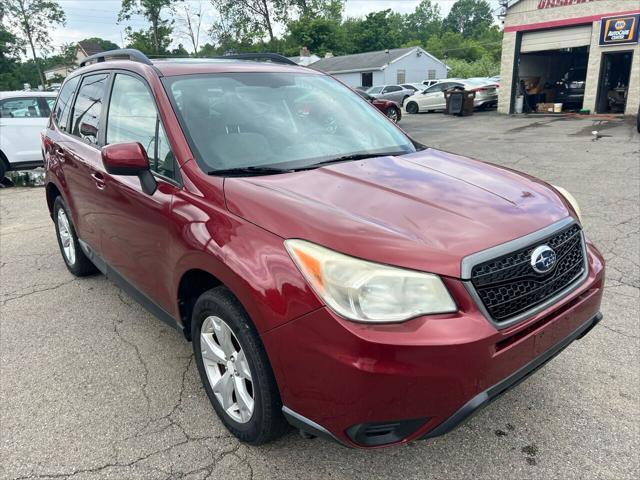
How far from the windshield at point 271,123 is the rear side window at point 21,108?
28.6 ft

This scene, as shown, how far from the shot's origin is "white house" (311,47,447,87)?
44.2 metres

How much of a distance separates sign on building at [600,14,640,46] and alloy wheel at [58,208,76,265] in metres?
20.2

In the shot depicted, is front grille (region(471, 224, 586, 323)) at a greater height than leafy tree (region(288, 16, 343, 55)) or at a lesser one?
lesser

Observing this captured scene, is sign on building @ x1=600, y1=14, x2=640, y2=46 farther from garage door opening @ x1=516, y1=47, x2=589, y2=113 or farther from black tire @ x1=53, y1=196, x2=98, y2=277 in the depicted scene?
black tire @ x1=53, y1=196, x2=98, y2=277

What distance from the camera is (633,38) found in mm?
17531

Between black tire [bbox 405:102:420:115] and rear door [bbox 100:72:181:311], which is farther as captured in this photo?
black tire [bbox 405:102:420:115]

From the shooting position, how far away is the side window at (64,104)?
4.17 meters

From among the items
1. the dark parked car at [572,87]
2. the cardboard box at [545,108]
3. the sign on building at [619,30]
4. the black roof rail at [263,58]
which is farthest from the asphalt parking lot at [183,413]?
the dark parked car at [572,87]

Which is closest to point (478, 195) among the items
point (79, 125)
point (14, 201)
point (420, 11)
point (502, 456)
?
point (502, 456)

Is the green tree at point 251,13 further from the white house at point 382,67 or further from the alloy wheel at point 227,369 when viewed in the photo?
the alloy wheel at point 227,369

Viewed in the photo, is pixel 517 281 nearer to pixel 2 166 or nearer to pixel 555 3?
pixel 2 166

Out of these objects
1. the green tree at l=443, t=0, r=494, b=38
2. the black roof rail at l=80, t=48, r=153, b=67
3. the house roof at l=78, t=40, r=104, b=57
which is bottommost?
the black roof rail at l=80, t=48, r=153, b=67

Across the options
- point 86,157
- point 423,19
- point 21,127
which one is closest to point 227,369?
point 86,157

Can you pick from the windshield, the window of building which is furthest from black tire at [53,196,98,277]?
the window of building
